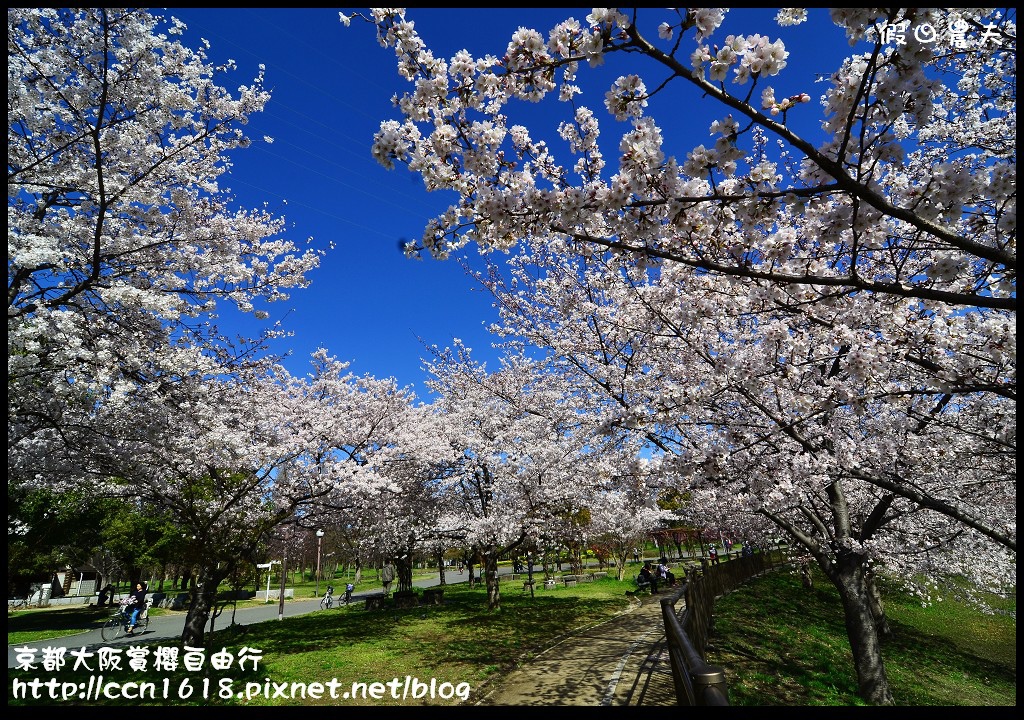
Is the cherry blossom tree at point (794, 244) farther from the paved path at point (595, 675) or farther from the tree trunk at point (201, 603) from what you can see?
the tree trunk at point (201, 603)

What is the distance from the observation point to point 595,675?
761 cm

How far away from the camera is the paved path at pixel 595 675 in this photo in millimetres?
6402

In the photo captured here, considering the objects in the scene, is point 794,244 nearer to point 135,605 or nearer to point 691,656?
point 691,656

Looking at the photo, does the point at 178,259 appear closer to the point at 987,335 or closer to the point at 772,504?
the point at 772,504

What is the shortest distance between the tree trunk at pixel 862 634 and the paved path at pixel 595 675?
3200 mm

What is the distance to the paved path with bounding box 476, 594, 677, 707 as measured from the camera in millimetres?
6402

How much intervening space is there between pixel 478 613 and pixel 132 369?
11969 millimetres

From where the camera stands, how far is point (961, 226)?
5.91m

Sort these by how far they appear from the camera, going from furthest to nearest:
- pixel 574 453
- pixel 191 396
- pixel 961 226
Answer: pixel 574 453 → pixel 191 396 → pixel 961 226

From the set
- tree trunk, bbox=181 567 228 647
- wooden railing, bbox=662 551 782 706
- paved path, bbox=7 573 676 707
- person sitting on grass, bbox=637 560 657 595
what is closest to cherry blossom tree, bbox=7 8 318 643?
tree trunk, bbox=181 567 228 647

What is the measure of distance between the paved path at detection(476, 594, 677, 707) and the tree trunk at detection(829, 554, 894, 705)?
3.20 m

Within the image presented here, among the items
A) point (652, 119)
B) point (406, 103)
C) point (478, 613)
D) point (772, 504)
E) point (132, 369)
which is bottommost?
point (478, 613)

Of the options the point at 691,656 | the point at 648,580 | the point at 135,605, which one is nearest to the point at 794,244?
the point at 691,656

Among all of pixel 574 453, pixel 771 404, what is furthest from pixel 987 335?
pixel 574 453
